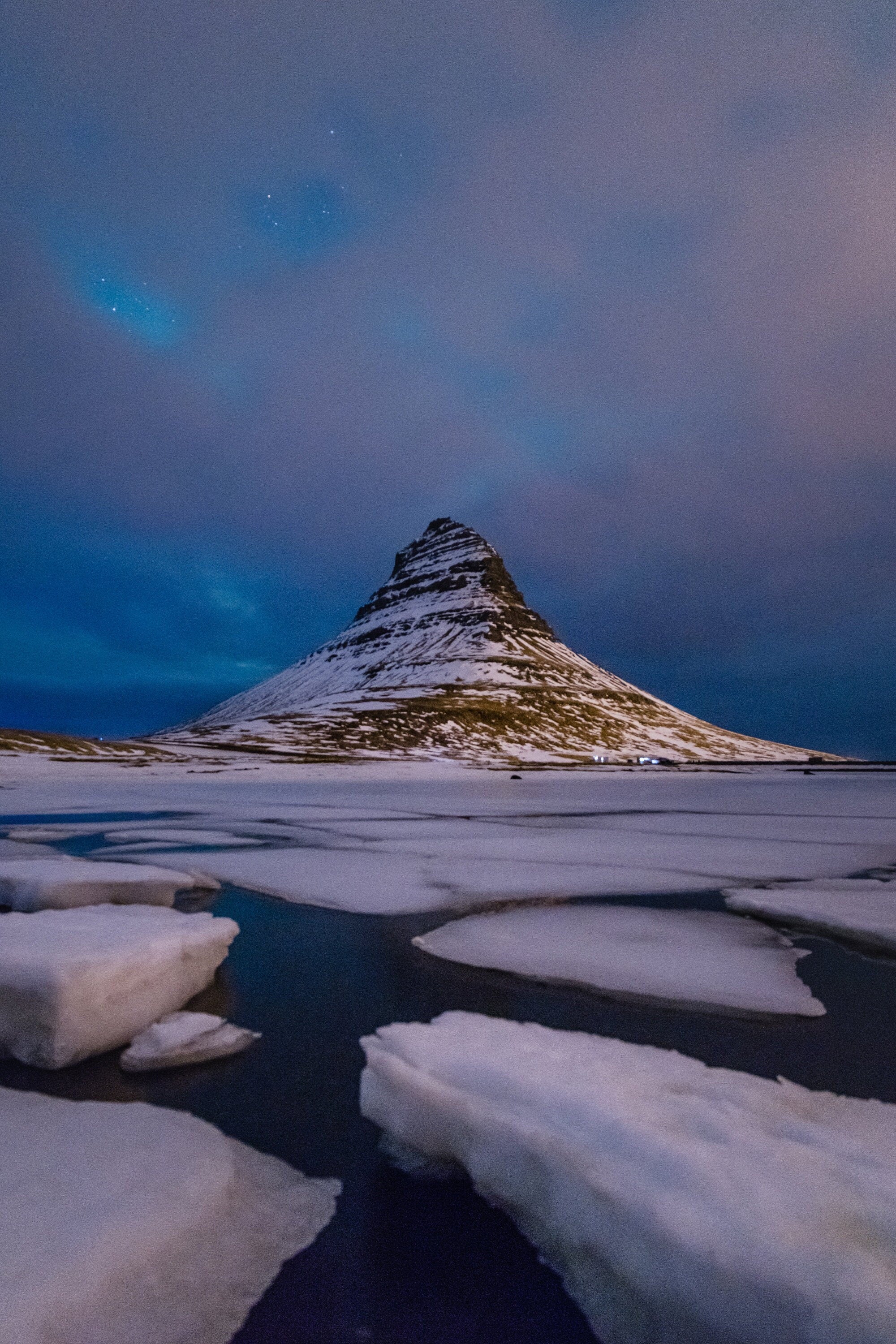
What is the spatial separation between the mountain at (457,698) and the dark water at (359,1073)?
160 ft

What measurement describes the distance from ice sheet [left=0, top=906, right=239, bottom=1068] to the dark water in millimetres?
106

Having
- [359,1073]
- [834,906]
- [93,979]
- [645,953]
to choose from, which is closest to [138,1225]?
[359,1073]

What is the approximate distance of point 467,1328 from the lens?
1.48 m

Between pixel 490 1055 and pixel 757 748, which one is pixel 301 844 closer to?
pixel 490 1055

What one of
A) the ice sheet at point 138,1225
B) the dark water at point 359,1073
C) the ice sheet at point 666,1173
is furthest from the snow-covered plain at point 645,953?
the ice sheet at point 138,1225

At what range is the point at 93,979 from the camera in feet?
9.02

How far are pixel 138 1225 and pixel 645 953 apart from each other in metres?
2.93

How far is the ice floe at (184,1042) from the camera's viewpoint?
8.70 feet

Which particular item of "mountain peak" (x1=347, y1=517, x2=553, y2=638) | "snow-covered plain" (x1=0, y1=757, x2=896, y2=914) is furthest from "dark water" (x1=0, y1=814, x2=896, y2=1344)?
"mountain peak" (x1=347, y1=517, x2=553, y2=638)

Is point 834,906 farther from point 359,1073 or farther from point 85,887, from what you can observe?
point 85,887

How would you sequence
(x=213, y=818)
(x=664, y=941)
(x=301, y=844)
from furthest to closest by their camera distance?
(x=213, y=818)
(x=301, y=844)
(x=664, y=941)

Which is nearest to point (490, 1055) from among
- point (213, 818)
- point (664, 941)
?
point (664, 941)

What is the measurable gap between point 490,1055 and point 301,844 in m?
6.38

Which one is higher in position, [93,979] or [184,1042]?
[93,979]
